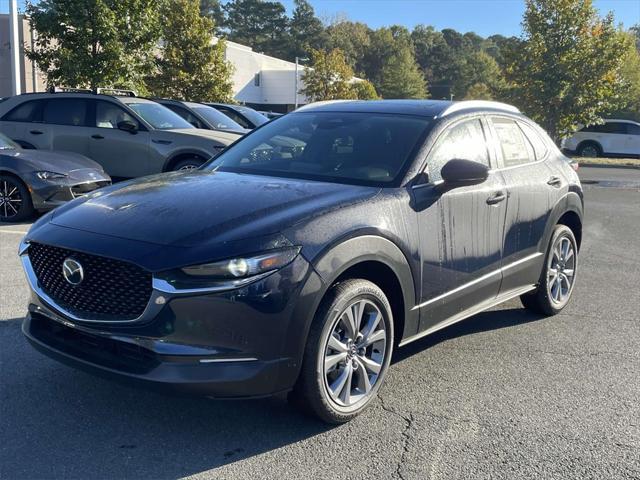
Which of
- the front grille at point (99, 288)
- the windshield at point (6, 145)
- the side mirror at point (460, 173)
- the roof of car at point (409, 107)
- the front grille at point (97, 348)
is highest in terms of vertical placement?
the roof of car at point (409, 107)

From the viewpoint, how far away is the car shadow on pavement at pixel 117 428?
3.02 meters

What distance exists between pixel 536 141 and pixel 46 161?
20.9 feet

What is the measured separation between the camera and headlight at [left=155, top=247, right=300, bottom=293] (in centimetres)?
296

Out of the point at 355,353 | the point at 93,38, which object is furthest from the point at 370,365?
the point at 93,38

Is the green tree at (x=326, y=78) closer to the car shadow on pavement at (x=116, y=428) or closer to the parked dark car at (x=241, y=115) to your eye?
the parked dark car at (x=241, y=115)

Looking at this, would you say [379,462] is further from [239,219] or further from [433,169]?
[433,169]

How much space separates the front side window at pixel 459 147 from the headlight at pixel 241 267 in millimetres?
1438

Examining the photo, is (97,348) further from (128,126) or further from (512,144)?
(128,126)

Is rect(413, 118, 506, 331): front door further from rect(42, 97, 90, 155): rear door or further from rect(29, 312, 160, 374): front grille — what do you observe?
rect(42, 97, 90, 155): rear door

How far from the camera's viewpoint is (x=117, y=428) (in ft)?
11.0

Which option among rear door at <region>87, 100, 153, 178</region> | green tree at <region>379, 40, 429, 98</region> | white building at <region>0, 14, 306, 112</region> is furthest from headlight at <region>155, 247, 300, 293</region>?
green tree at <region>379, 40, 429, 98</region>

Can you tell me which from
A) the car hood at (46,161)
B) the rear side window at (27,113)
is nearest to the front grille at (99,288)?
the car hood at (46,161)

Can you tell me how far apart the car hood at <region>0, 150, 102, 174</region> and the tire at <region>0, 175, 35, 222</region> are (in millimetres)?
239

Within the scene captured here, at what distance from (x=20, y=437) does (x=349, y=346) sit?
68.4 inches
